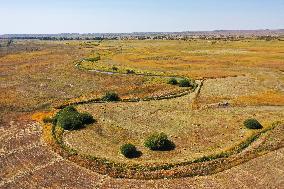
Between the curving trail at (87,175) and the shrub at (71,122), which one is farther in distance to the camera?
the shrub at (71,122)

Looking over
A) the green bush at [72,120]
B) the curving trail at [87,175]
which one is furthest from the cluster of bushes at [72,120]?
the curving trail at [87,175]

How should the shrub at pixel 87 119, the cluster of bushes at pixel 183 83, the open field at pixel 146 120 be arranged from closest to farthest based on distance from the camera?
1. the open field at pixel 146 120
2. the shrub at pixel 87 119
3. the cluster of bushes at pixel 183 83

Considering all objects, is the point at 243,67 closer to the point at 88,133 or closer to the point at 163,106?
the point at 163,106

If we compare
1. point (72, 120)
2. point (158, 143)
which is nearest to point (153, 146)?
point (158, 143)

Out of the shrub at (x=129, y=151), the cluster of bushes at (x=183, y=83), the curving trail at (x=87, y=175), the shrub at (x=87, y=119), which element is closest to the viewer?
the curving trail at (x=87, y=175)

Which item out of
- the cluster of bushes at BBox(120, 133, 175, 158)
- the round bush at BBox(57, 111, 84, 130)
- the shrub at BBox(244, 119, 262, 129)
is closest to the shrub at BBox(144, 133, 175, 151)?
the cluster of bushes at BBox(120, 133, 175, 158)

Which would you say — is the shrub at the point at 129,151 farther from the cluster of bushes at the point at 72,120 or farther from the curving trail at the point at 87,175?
the cluster of bushes at the point at 72,120

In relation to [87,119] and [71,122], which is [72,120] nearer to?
[71,122]

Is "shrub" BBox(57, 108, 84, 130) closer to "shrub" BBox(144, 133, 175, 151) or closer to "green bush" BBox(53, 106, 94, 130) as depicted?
"green bush" BBox(53, 106, 94, 130)
